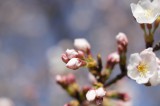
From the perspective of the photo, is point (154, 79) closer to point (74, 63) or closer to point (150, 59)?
point (150, 59)

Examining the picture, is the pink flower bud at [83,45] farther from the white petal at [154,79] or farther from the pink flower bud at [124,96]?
the white petal at [154,79]

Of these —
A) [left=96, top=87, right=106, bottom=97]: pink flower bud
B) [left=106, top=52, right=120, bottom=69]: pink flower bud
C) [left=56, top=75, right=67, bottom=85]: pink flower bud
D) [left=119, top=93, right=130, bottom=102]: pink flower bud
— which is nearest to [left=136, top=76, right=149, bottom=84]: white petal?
[left=96, top=87, right=106, bottom=97]: pink flower bud

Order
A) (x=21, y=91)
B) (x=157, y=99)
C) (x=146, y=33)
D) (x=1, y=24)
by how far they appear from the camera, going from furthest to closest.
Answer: (x=1, y=24)
(x=157, y=99)
(x=21, y=91)
(x=146, y=33)

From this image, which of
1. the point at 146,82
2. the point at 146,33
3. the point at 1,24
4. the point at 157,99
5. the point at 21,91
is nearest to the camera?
the point at 146,82

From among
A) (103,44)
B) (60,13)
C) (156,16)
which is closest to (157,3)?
(156,16)

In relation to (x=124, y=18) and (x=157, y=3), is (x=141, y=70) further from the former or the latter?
(x=124, y=18)

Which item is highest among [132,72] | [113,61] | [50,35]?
[50,35]

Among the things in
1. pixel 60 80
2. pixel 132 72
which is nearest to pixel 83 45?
pixel 60 80

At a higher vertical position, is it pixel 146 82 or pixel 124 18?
pixel 124 18
